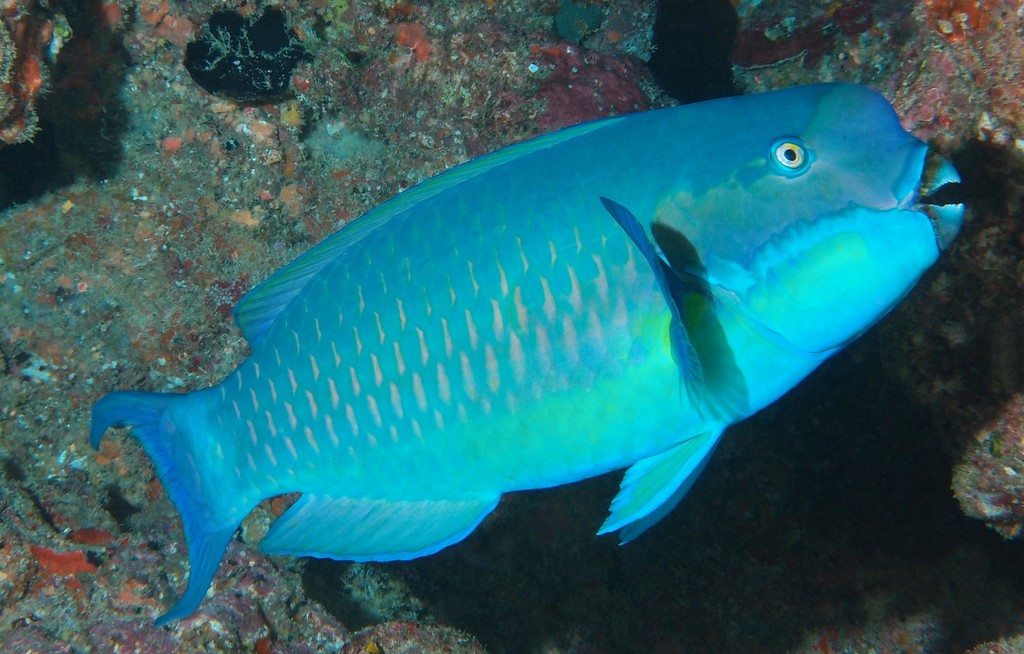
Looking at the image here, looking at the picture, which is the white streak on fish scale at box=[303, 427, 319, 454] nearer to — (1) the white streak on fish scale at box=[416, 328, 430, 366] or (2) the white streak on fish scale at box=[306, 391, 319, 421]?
(2) the white streak on fish scale at box=[306, 391, 319, 421]

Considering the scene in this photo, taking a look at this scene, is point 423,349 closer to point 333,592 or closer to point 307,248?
point 307,248

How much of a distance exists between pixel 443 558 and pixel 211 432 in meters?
2.11

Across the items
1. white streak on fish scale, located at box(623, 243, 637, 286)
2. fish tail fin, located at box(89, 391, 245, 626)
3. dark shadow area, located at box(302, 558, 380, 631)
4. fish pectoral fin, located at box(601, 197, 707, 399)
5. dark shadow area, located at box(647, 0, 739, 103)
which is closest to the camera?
fish pectoral fin, located at box(601, 197, 707, 399)

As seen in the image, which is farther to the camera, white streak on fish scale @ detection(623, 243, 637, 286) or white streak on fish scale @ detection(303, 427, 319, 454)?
white streak on fish scale @ detection(303, 427, 319, 454)

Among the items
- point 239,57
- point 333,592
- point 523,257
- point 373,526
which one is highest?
point 239,57

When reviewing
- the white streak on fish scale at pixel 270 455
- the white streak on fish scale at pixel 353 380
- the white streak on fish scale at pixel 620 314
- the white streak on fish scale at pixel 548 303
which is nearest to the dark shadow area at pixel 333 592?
the white streak on fish scale at pixel 270 455

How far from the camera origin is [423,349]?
181 cm

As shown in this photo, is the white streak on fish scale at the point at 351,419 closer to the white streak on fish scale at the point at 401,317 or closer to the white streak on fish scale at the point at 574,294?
the white streak on fish scale at the point at 401,317

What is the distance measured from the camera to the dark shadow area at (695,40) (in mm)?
4383

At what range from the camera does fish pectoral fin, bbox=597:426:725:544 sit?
1.71 meters

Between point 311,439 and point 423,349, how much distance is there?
21.6 inches

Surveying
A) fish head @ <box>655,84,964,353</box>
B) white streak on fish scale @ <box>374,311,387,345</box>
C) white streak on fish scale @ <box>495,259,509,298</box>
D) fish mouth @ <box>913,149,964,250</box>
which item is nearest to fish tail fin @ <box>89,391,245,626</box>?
white streak on fish scale @ <box>374,311,387,345</box>

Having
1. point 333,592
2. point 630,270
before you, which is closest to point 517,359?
point 630,270

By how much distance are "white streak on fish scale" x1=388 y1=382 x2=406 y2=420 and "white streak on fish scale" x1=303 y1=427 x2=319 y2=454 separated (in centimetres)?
35
